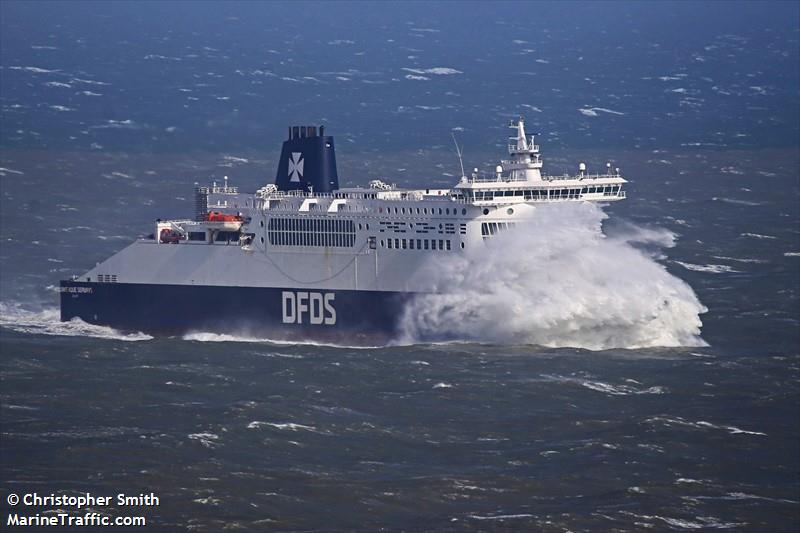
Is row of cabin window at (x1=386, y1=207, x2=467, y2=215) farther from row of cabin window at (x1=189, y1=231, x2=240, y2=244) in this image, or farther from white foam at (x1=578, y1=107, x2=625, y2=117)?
white foam at (x1=578, y1=107, x2=625, y2=117)

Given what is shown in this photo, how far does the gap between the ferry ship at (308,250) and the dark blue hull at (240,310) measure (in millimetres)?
42

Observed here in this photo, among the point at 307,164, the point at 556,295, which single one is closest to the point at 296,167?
the point at 307,164

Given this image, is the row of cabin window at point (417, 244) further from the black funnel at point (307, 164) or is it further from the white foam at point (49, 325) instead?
the white foam at point (49, 325)

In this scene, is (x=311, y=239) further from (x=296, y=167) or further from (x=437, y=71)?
(x=437, y=71)

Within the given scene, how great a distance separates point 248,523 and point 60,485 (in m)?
5.90

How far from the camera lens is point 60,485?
152 feet

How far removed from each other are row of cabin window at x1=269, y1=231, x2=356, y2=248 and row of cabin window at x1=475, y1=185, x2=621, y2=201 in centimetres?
617

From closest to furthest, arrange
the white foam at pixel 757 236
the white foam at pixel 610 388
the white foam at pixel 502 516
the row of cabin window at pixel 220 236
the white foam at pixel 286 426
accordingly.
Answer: the white foam at pixel 502 516 < the white foam at pixel 286 426 < the white foam at pixel 610 388 < the row of cabin window at pixel 220 236 < the white foam at pixel 757 236

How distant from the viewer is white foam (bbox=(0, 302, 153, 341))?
235ft

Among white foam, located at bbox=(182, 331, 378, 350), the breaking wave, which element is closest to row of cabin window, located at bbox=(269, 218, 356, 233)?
the breaking wave

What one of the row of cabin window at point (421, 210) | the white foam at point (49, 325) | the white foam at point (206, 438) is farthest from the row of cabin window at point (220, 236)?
the white foam at point (206, 438)

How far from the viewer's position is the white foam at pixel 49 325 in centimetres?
7169

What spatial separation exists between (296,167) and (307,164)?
1.61 feet

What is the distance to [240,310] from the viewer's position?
234ft
